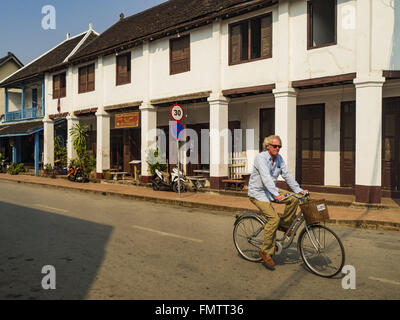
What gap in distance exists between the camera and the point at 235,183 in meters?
13.8

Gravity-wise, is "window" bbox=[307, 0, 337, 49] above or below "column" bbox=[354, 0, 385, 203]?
above

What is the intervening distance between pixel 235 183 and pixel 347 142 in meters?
4.08

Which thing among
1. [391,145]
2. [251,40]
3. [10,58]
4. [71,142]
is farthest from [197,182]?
[10,58]

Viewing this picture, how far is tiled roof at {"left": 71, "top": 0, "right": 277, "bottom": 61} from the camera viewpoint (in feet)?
44.6

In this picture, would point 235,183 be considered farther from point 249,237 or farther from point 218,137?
point 249,237

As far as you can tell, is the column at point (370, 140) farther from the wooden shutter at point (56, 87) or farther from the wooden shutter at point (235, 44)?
the wooden shutter at point (56, 87)

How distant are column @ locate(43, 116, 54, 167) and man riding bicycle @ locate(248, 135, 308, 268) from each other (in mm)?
20238

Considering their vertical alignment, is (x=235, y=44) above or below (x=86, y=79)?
below

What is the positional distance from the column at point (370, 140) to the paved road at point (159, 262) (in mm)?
2162

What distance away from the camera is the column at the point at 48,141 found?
23.1 m

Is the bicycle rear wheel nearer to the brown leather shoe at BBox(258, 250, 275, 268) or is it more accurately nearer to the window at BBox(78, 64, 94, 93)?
the brown leather shoe at BBox(258, 250, 275, 268)

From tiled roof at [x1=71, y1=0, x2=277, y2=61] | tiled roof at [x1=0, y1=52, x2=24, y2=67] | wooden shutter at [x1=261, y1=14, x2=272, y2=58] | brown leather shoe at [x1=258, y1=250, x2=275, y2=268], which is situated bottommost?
brown leather shoe at [x1=258, y1=250, x2=275, y2=268]
